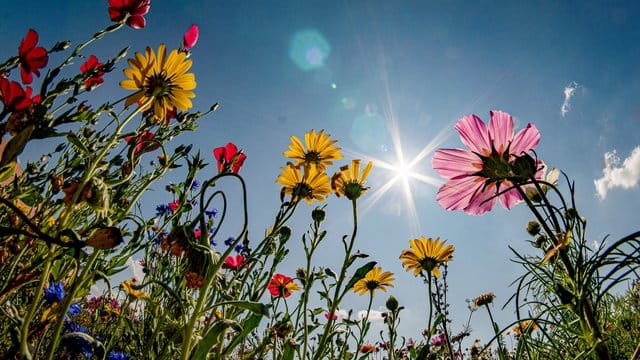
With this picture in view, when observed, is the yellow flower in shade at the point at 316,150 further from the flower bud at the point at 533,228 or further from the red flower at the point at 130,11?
the flower bud at the point at 533,228

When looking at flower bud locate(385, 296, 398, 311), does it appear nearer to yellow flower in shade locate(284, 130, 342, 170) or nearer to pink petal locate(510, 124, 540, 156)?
yellow flower in shade locate(284, 130, 342, 170)

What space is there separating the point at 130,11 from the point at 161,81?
0.68 feet

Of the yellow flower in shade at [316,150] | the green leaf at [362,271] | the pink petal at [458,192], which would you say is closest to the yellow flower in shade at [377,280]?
the yellow flower in shade at [316,150]

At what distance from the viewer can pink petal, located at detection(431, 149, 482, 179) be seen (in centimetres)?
79

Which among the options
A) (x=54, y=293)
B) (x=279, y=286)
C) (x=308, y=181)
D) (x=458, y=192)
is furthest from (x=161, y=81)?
(x=279, y=286)

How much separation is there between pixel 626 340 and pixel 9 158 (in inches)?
80.0

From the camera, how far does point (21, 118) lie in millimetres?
618

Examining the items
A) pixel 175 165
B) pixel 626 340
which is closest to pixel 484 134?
pixel 175 165

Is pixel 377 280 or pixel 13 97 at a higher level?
pixel 377 280

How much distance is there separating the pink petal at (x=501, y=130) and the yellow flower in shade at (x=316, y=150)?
978mm

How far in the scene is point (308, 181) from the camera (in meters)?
1.50

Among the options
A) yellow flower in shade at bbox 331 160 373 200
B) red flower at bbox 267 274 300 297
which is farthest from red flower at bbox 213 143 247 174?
red flower at bbox 267 274 300 297

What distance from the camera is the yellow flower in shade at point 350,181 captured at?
1513 millimetres

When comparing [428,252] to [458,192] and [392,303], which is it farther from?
[458,192]
